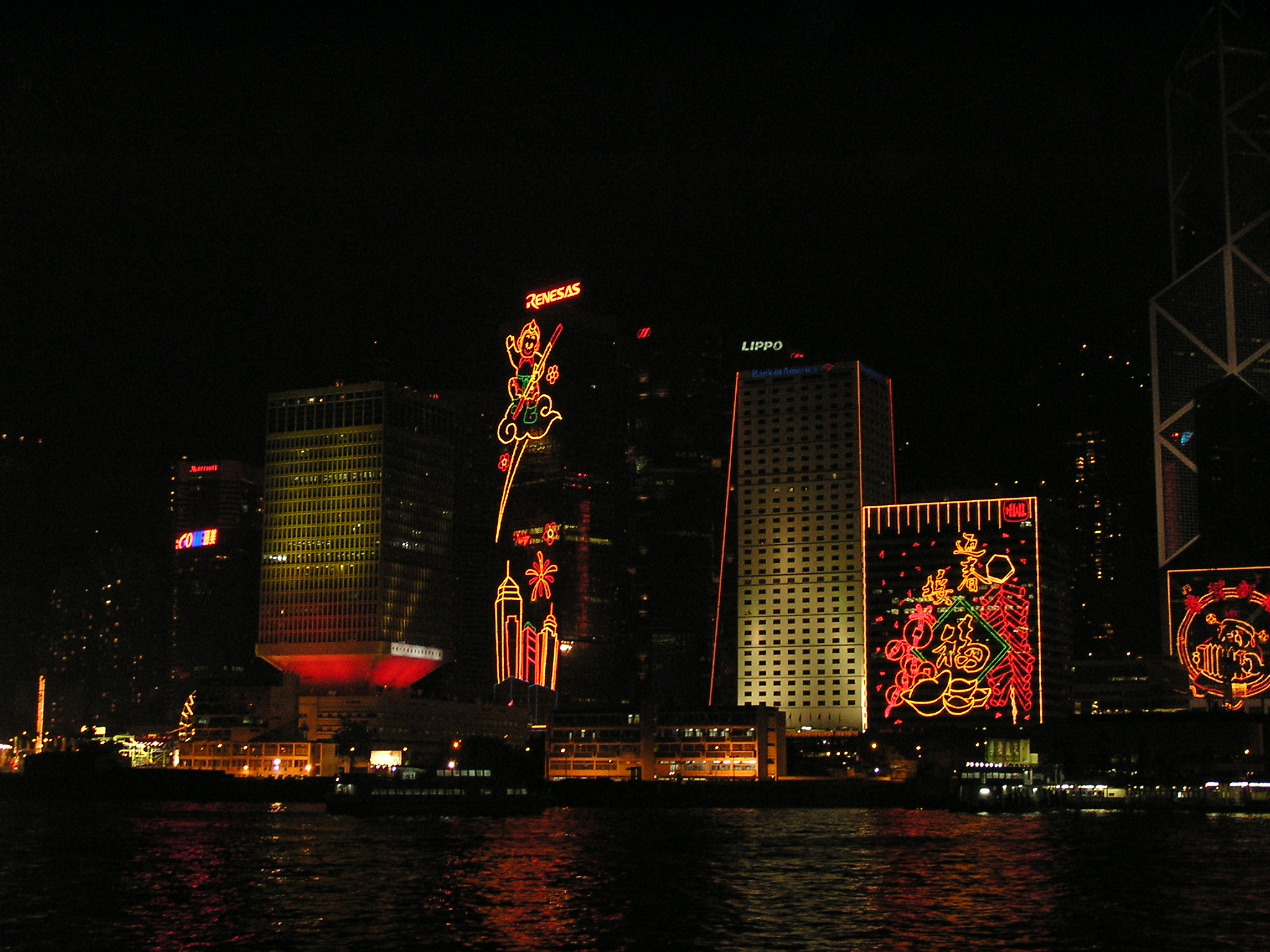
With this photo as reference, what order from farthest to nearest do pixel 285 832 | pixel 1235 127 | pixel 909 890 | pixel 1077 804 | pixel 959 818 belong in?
pixel 1235 127
pixel 1077 804
pixel 959 818
pixel 285 832
pixel 909 890

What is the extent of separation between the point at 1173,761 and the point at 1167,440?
39194 mm

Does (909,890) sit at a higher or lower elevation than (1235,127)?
lower

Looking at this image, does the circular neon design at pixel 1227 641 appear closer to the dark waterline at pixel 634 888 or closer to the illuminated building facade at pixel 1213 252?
the illuminated building facade at pixel 1213 252

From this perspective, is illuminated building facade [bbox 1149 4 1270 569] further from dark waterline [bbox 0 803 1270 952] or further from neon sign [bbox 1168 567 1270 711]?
dark waterline [bbox 0 803 1270 952]

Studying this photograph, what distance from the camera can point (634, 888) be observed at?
262 feet

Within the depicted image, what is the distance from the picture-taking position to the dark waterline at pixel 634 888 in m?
62.3

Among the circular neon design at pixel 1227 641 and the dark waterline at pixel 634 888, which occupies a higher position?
the circular neon design at pixel 1227 641

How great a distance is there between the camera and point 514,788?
161 meters

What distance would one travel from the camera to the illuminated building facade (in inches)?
7333

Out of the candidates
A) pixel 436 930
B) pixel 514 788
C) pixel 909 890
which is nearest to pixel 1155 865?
pixel 909 890

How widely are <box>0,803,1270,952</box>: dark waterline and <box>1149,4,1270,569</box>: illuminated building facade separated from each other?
7442 centimetres

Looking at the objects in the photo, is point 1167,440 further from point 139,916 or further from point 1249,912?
point 139,916

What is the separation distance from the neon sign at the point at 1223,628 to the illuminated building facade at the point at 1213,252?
11.4 ft

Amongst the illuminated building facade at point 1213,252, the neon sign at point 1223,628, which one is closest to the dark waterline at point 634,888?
the neon sign at point 1223,628
